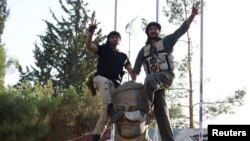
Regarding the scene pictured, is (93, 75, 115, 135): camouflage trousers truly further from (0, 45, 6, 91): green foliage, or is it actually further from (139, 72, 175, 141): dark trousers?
(0, 45, 6, 91): green foliage

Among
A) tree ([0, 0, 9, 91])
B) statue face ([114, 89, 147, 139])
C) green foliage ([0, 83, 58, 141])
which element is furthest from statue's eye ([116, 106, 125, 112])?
tree ([0, 0, 9, 91])

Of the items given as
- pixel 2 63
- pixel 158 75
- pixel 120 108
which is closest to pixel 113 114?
pixel 120 108

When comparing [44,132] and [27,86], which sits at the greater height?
[27,86]

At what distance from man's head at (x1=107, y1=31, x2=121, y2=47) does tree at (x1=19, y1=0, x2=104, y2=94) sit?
24.2 metres

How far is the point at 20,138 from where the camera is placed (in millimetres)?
21125

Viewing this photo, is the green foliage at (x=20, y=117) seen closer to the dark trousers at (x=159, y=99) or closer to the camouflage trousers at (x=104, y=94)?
the camouflage trousers at (x=104, y=94)

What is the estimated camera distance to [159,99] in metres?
6.32

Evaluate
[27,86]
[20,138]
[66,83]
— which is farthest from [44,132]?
[66,83]

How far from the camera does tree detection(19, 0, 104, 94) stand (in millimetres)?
32094

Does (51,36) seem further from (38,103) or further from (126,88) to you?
(126,88)

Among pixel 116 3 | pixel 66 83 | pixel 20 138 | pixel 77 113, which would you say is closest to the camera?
pixel 116 3

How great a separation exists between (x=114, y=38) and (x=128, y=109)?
95 centimetres

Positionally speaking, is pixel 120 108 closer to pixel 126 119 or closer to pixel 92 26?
pixel 126 119

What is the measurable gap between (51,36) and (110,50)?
1069 inches
